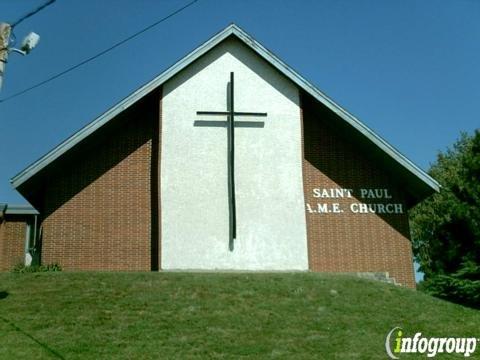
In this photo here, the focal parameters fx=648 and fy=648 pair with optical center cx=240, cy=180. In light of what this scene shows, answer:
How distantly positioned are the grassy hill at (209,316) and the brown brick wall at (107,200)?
252 cm

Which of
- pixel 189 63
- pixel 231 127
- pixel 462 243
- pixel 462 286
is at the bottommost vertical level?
pixel 462 286

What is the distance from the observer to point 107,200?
19578 mm

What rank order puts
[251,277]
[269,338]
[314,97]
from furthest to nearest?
[314,97] < [251,277] < [269,338]

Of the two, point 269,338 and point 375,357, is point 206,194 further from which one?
point 375,357

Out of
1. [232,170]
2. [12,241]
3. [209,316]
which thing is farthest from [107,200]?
[209,316]

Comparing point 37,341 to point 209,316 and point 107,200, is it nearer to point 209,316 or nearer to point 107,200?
point 209,316

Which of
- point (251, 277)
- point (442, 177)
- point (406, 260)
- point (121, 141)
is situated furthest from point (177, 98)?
point (442, 177)

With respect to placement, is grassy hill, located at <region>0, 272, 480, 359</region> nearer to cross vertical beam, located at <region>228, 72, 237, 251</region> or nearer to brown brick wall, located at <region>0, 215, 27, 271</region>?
cross vertical beam, located at <region>228, 72, 237, 251</region>

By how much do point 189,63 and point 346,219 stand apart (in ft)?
22.0

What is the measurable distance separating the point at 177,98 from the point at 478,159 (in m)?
13.8

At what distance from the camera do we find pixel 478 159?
26766mm

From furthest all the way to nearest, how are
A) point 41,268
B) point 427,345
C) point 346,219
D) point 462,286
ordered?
point 462,286
point 346,219
point 41,268
point 427,345

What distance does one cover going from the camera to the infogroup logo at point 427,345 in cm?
1146

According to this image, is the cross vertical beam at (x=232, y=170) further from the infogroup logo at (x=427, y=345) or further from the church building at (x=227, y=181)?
the infogroup logo at (x=427, y=345)
